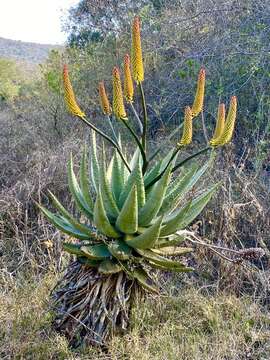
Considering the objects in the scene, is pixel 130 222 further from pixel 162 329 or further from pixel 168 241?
pixel 162 329

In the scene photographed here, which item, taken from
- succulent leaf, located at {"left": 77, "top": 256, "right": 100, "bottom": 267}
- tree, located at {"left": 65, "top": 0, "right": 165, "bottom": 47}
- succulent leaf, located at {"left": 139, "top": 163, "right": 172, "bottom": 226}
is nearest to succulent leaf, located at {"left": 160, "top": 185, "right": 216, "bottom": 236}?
succulent leaf, located at {"left": 139, "top": 163, "right": 172, "bottom": 226}

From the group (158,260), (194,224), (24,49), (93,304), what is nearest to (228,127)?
(158,260)

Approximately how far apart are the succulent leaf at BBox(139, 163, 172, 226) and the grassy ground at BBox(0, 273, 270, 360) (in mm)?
646

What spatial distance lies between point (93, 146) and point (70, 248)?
767 mm

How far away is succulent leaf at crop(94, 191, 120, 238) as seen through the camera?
2.55 m

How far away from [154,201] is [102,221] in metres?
0.32

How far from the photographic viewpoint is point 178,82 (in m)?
6.93

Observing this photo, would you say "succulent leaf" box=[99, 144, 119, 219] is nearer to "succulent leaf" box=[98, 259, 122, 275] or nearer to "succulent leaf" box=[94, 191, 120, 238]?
"succulent leaf" box=[94, 191, 120, 238]

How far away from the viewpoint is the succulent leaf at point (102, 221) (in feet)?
8.38

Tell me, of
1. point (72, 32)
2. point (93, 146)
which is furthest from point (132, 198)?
point (72, 32)

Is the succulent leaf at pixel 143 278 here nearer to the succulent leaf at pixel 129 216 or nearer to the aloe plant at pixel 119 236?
the aloe plant at pixel 119 236

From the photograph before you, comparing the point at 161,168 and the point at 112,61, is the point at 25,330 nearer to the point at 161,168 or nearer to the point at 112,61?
the point at 161,168

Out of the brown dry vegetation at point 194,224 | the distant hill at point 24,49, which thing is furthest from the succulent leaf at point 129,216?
the distant hill at point 24,49

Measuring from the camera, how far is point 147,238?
8.41 ft
